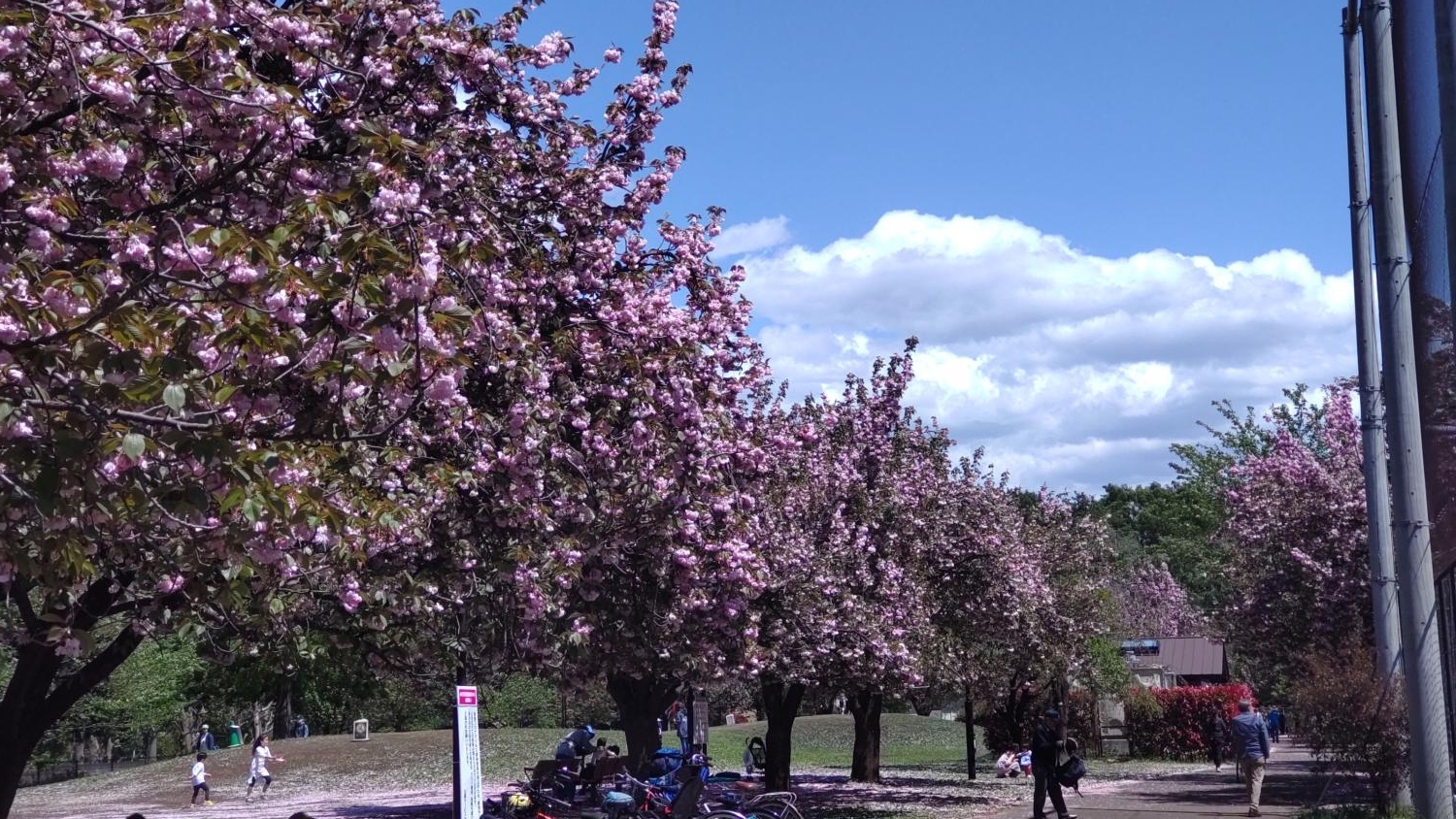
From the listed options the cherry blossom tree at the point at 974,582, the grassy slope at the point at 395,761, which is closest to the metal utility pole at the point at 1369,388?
the cherry blossom tree at the point at 974,582

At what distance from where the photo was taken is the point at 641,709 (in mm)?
20953

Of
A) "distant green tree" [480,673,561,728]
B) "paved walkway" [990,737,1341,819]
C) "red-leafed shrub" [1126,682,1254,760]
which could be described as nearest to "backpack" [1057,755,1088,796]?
"paved walkway" [990,737,1341,819]

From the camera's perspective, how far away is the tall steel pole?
17359mm

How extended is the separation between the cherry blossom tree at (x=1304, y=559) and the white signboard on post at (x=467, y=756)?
14968 millimetres

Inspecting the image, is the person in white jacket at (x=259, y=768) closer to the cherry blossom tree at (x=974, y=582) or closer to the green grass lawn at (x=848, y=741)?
the green grass lawn at (x=848, y=741)

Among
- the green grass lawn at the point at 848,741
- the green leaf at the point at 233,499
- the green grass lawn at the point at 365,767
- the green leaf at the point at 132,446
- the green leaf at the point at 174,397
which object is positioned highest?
the green leaf at the point at 174,397

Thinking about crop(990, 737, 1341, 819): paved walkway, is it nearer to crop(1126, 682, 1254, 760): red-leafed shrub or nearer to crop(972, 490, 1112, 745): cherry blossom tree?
crop(972, 490, 1112, 745): cherry blossom tree

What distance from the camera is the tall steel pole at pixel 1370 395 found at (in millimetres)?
17359

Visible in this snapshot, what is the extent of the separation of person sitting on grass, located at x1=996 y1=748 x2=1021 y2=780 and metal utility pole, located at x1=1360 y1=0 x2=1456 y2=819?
2260cm

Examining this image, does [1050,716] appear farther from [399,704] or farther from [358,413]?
[399,704]

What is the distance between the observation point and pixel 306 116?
8461 mm

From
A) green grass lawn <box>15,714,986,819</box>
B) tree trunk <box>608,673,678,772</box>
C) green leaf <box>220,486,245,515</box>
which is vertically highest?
green leaf <box>220,486,245,515</box>

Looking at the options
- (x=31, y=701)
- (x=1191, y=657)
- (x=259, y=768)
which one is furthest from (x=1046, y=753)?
(x=1191, y=657)

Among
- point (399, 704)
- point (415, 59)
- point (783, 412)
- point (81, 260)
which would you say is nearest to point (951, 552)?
point (783, 412)
